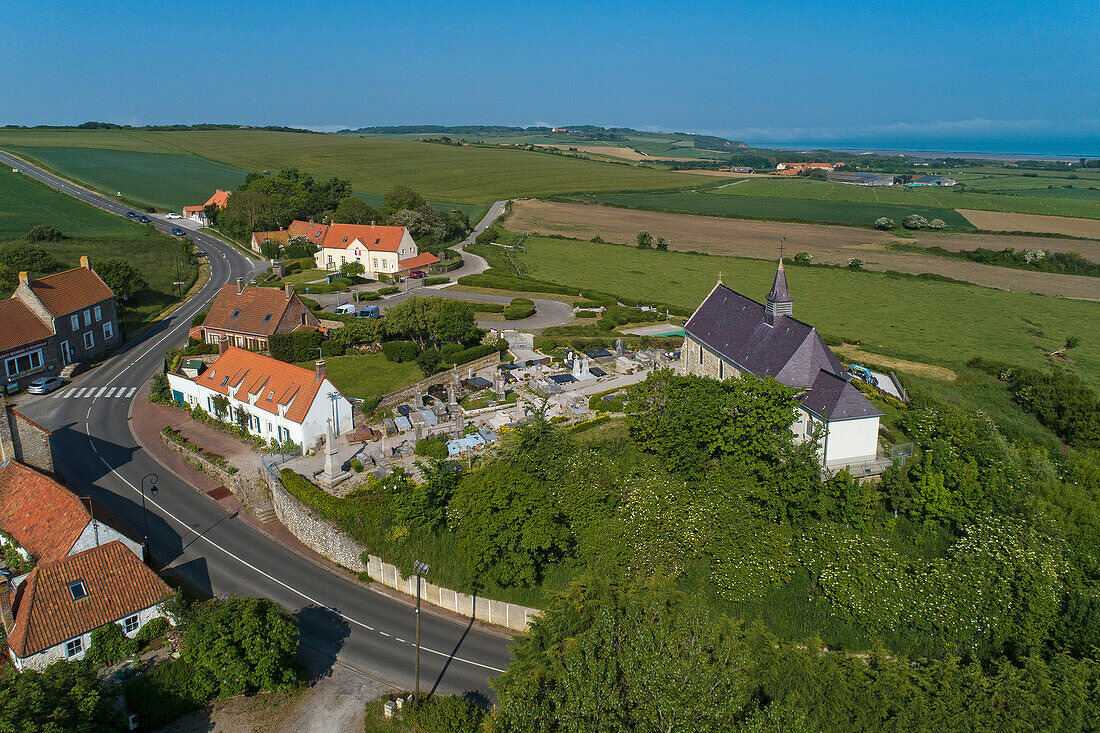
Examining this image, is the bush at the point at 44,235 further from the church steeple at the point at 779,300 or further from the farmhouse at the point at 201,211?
the church steeple at the point at 779,300

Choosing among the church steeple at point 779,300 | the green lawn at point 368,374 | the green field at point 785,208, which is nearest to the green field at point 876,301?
the church steeple at point 779,300

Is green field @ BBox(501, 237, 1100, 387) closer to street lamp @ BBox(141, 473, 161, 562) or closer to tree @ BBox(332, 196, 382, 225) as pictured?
tree @ BBox(332, 196, 382, 225)

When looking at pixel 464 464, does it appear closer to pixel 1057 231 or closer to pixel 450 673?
pixel 450 673

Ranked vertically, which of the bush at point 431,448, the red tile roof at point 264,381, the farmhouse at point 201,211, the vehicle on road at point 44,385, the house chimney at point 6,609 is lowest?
the house chimney at point 6,609

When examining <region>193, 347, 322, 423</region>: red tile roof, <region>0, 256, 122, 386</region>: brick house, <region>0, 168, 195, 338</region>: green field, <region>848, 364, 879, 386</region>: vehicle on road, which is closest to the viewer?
<region>193, 347, 322, 423</region>: red tile roof

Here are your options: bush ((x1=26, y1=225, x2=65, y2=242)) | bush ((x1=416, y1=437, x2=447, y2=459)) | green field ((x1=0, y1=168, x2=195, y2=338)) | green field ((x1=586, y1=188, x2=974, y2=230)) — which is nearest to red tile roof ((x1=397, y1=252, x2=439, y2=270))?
green field ((x1=0, y1=168, x2=195, y2=338))

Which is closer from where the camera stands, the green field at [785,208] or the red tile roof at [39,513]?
the red tile roof at [39,513]
